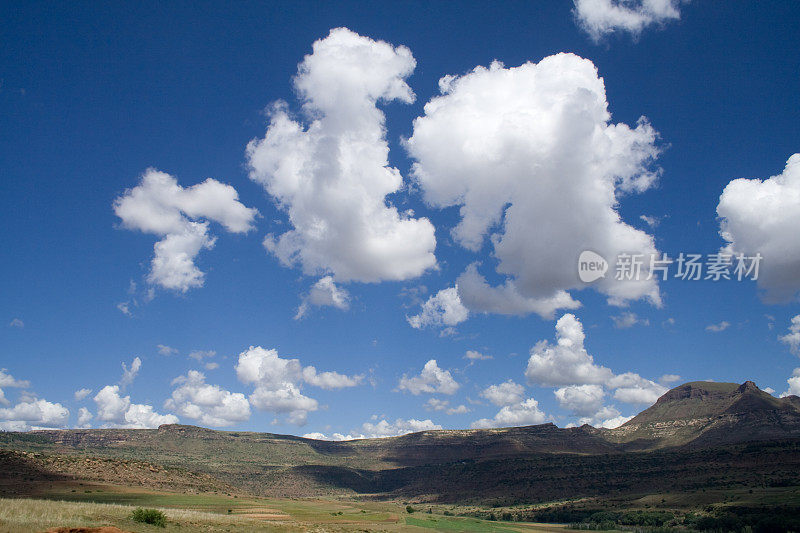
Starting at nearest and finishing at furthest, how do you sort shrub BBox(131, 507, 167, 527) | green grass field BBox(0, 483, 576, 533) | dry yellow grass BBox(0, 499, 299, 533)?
1. dry yellow grass BBox(0, 499, 299, 533)
2. green grass field BBox(0, 483, 576, 533)
3. shrub BBox(131, 507, 167, 527)

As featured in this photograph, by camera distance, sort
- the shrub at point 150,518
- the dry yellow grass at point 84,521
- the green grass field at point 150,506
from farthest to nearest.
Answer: the shrub at point 150,518 → the green grass field at point 150,506 → the dry yellow grass at point 84,521

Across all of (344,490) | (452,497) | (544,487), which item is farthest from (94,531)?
(344,490)

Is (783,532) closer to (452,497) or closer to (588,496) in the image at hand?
(588,496)

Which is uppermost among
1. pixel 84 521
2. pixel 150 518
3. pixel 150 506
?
pixel 84 521

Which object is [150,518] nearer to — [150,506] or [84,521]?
[84,521]

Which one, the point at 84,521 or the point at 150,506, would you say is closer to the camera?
the point at 84,521

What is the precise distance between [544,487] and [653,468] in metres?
28.2

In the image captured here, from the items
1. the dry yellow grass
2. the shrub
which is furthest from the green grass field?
the shrub

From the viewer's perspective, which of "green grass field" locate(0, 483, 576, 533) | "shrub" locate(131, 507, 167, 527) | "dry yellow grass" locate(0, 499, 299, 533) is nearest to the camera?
"dry yellow grass" locate(0, 499, 299, 533)

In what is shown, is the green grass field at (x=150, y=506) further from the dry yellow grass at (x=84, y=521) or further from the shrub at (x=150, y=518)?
the shrub at (x=150, y=518)

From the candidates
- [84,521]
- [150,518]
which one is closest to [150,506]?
[150,518]

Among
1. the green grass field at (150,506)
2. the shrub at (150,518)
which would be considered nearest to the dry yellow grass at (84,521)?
the green grass field at (150,506)

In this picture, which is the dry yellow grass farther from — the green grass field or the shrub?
the shrub

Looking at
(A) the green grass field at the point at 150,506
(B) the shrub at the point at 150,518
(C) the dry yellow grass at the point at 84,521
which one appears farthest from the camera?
(B) the shrub at the point at 150,518
